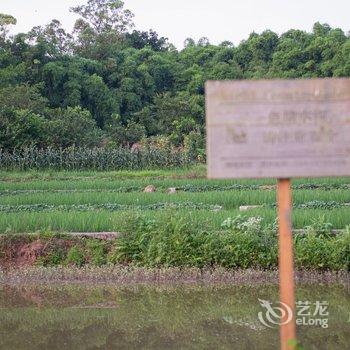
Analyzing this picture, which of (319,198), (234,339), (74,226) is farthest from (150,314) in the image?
(319,198)

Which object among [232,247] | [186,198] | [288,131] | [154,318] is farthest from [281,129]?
[186,198]

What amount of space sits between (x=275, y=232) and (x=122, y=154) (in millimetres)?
15653

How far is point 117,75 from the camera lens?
3594cm

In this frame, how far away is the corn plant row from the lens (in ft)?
78.7

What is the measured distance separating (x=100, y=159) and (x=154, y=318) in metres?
17.7

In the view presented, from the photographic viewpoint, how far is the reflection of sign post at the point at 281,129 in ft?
13.4

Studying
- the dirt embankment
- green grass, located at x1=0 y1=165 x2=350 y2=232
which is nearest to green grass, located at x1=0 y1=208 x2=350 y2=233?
green grass, located at x1=0 y1=165 x2=350 y2=232

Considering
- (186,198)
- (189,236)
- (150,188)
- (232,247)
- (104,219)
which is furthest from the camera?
(150,188)

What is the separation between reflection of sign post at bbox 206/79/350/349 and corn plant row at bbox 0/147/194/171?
801 inches

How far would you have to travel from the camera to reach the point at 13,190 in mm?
16938

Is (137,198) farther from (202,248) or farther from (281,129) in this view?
(281,129)

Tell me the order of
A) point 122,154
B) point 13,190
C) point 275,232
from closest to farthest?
point 275,232, point 13,190, point 122,154

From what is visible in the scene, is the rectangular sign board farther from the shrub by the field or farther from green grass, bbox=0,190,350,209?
green grass, bbox=0,190,350,209

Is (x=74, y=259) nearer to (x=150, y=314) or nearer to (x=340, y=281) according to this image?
(x=150, y=314)
